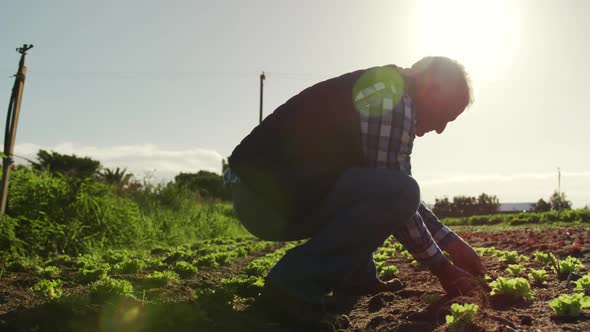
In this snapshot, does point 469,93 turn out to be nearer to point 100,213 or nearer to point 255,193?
point 255,193

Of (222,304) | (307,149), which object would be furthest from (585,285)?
(222,304)

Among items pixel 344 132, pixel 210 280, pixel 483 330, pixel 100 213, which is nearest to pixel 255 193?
pixel 344 132

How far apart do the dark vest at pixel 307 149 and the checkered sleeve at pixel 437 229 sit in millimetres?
819

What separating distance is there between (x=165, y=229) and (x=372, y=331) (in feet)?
25.5

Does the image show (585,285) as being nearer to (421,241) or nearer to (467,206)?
(421,241)

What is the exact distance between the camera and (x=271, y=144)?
8.31 ft

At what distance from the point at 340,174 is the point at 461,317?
863 millimetres

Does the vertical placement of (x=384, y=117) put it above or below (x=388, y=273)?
above

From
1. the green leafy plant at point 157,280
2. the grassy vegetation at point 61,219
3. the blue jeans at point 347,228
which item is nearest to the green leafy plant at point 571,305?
the blue jeans at point 347,228

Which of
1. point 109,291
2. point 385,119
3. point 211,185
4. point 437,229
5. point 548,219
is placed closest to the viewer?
point 385,119

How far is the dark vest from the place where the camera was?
8.05ft

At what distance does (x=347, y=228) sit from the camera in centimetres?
226

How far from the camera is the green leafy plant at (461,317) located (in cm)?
202

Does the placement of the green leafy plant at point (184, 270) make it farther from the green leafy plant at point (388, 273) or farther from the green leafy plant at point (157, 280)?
the green leafy plant at point (388, 273)
